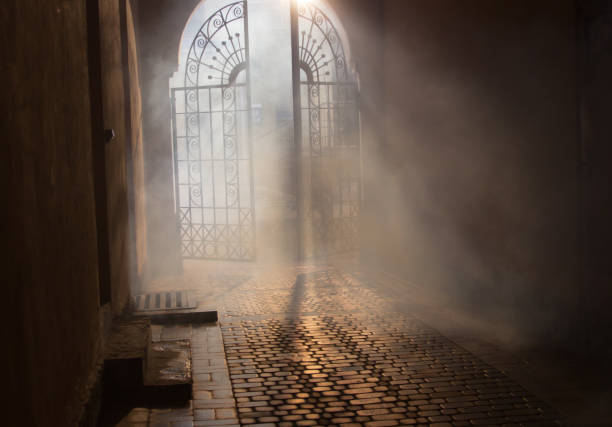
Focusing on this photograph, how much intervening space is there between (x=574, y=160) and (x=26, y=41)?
177 inches

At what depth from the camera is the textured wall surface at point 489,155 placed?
5652mm

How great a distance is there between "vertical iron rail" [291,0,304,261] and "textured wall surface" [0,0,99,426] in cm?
619

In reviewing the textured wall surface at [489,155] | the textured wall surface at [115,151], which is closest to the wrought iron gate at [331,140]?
the textured wall surface at [489,155]

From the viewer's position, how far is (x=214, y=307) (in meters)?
7.02

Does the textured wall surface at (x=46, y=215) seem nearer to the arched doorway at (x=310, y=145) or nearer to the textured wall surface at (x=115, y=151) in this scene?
the textured wall surface at (x=115, y=151)

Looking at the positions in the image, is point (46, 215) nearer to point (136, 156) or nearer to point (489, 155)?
point (489, 155)

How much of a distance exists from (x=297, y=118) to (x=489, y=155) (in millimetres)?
4087

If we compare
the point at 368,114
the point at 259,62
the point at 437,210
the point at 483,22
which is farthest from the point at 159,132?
the point at 259,62

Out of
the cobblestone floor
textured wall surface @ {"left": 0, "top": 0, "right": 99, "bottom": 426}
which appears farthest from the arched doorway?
textured wall surface @ {"left": 0, "top": 0, "right": 99, "bottom": 426}

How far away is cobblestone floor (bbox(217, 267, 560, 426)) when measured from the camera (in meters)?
3.99

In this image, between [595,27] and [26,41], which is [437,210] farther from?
[26,41]

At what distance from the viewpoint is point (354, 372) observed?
4824 mm

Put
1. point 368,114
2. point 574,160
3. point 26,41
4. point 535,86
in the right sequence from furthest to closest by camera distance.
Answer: point 368,114
point 535,86
point 574,160
point 26,41

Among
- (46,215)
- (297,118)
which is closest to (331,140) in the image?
(297,118)
